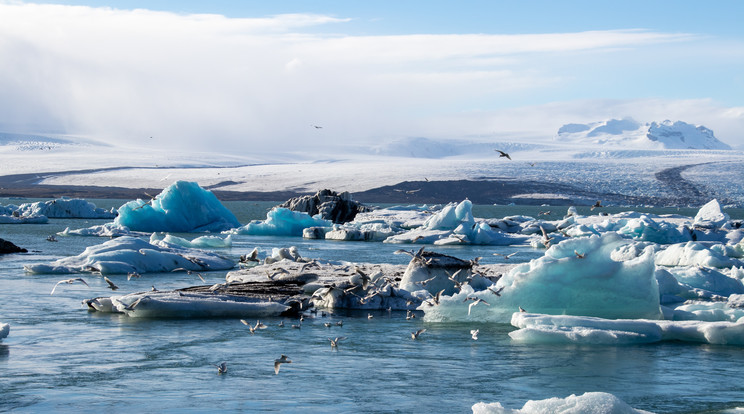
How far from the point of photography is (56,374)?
289 inches

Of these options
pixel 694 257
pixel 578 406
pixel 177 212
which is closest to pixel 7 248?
pixel 177 212

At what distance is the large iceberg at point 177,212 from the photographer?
3194 centimetres

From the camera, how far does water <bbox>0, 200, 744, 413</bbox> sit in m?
6.61

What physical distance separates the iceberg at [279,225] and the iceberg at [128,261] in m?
16.2

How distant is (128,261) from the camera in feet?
52.2

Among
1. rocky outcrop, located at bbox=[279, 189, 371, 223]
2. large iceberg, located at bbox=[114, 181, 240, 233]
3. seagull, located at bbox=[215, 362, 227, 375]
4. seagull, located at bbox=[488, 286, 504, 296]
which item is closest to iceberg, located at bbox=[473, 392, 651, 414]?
seagull, located at bbox=[215, 362, 227, 375]

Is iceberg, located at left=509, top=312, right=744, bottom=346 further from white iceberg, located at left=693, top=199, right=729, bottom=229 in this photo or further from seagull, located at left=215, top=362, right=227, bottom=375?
white iceberg, located at left=693, top=199, right=729, bottom=229

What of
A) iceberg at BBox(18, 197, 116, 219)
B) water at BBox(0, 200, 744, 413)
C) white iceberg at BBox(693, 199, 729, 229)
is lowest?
iceberg at BBox(18, 197, 116, 219)

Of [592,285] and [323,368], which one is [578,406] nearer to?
[323,368]

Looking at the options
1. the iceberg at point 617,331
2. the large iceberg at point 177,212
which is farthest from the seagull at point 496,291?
the large iceberg at point 177,212

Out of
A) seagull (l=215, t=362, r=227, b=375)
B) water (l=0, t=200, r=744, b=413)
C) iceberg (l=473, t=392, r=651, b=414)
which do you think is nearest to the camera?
iceberg (l=473, t=392, r=651, b=414)

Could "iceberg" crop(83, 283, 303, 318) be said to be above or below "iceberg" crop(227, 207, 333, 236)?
above

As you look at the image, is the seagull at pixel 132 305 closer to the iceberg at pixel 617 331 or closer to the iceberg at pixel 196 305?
the iceberg at pixel 196 305

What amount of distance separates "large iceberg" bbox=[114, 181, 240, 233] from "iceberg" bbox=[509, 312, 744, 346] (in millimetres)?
24327
